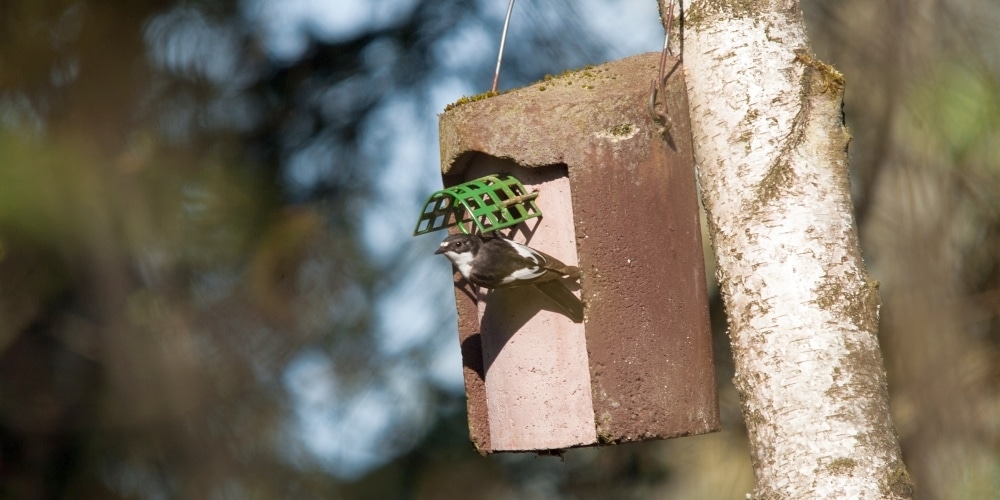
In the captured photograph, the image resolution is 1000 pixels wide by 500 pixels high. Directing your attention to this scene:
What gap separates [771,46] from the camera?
273 centimetres

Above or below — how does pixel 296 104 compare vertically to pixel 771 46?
above

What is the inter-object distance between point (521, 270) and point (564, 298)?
17 cm

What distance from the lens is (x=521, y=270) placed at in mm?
2932

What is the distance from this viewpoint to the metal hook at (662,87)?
2875 millimetres

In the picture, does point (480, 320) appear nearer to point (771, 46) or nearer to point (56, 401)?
point (771, 46)

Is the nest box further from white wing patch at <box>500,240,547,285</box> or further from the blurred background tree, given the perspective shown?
the blurred background tree

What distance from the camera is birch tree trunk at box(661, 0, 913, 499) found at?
8.02 ft

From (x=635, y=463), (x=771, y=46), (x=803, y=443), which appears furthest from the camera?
(x=635, y=463)

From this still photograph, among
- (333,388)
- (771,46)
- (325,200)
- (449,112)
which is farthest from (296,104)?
(771,46)

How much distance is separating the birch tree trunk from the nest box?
20 centimetres

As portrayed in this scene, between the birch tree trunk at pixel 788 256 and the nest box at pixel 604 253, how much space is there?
197mm

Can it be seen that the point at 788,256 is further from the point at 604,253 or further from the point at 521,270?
the point at 521,270

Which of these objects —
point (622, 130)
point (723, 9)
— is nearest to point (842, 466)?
point (622, 130)

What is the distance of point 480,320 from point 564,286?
0.46 meters
